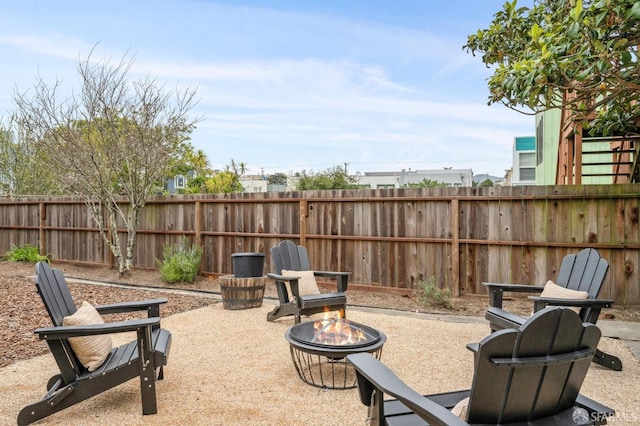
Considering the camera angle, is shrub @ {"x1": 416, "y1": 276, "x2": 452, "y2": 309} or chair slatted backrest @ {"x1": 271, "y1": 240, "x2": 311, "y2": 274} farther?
shrub @ {"x1": 416, "y1": 276, "x2": 452, "y2": 309}

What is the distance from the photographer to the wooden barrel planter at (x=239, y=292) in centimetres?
545

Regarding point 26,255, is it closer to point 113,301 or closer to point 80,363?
point 113,301

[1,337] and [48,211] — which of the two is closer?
[1,337]

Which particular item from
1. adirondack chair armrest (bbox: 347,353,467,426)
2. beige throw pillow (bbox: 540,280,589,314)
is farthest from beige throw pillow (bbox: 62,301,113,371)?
beige throw pillow (bbox: 540,280,589,314)

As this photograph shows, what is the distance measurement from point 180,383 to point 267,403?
0.76m

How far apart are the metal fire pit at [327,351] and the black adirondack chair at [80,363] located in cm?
91

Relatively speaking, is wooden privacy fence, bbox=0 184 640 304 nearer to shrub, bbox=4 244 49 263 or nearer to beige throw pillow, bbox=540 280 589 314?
beige throw pillow, bbox=540 280 589 314

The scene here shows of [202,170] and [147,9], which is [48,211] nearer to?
[147,9]

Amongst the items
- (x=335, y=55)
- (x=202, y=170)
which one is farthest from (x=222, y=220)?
(x=202, y=170)

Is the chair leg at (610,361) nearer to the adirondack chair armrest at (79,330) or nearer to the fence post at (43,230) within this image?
the adirondack chair armrest at (79,330)

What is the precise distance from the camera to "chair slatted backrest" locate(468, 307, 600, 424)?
1.47 m

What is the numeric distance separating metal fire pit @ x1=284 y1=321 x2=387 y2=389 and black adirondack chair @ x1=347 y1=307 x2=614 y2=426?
44.3 inches

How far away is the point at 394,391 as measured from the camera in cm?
151

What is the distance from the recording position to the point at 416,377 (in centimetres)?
322
